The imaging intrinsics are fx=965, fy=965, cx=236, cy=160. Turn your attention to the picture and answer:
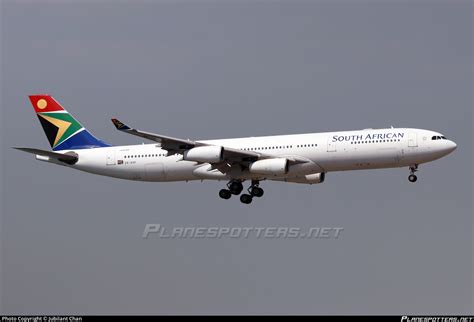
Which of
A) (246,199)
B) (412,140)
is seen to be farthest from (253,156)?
(412,140)

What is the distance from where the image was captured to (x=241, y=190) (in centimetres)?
6059

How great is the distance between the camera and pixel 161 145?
188 feet

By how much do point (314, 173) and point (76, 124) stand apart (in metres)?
17.9

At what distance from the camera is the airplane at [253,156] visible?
55.3m

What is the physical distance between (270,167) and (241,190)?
4.64 meters

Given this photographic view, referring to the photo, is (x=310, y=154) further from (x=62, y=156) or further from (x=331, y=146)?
(x=62, y=156)

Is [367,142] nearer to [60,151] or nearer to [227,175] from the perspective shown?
[227,175]

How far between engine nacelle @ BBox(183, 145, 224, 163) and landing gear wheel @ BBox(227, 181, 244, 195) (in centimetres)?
368

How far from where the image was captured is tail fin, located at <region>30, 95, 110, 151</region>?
64438 mm

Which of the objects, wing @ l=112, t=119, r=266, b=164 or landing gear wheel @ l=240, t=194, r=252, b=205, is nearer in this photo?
wing @ l=112, t=119, r=266, b=164

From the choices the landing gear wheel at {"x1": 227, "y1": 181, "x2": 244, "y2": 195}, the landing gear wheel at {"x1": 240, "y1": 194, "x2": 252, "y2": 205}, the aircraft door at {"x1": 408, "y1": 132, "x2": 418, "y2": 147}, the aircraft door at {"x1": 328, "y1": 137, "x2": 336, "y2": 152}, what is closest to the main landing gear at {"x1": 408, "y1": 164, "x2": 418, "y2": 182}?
the aircraft door at {"x1": 408, "y1": 132, "x2": 418, "y2": 147}

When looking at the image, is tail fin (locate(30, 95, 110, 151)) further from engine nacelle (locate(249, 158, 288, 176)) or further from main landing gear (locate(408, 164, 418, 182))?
main landing gear (locate(408, 164, 418, 182))

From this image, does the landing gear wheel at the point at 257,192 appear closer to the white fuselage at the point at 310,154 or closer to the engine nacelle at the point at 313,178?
the white fuselage at the point at 310,154

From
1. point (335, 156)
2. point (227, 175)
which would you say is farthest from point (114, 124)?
point (335, 156)
